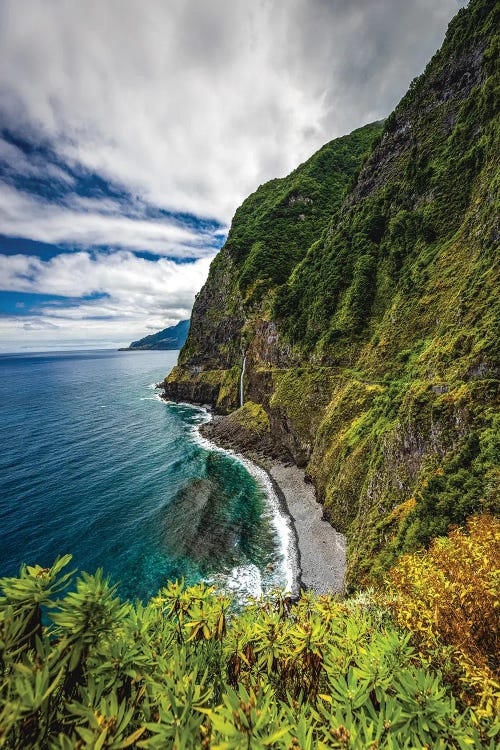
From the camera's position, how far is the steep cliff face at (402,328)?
2159 cm

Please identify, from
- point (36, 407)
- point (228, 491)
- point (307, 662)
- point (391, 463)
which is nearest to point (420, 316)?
point (391, 463)

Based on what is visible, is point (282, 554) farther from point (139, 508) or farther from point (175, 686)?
point (175, 686)

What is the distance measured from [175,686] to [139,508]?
41.2m

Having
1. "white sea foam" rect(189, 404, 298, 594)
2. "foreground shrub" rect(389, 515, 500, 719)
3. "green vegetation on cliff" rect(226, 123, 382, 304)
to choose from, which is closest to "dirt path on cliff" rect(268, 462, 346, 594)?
"white sea foam" rect(189, 404, 298, 594)

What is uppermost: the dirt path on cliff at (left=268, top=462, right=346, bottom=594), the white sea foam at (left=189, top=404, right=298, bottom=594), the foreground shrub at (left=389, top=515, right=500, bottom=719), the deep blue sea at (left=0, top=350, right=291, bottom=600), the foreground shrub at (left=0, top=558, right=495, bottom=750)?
the foreground shrub at (left=0, top=558, right=495, bottom=750)

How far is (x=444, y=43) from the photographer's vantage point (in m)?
50.3

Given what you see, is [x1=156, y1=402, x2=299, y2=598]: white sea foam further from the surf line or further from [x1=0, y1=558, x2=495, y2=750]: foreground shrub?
[x1=0, y1=558, x2=495, y2=750]: foreground shrub

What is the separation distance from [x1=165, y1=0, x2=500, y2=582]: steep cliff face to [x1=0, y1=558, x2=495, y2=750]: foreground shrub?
1472 cm

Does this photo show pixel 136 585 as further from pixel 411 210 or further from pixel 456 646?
pixel 411 210

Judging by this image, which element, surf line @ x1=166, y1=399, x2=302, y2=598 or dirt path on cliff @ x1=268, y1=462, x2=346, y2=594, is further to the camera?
surf line @ x1=166, y1=399, x2=302, y2=598

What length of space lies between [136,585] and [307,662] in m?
28.3

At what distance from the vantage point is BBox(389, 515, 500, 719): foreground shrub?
22.5 ft

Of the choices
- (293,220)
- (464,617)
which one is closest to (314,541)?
(464,617)

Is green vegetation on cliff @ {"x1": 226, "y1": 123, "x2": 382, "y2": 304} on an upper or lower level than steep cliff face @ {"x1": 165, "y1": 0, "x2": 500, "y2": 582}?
upper
